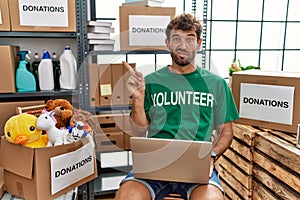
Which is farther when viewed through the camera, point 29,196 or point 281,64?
point 281,64

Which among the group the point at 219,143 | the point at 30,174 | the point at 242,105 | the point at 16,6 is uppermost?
the point at 16,6

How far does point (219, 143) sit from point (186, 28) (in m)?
0.70

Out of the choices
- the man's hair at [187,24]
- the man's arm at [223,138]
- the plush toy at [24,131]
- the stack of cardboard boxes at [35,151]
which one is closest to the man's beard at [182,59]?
the man's hair at [187,24]

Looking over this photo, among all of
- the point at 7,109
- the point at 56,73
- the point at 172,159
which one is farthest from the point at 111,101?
the point at 172,159

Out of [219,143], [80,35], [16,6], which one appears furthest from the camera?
[80,35]

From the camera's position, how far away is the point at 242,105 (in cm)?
200

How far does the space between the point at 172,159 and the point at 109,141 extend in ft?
3.28

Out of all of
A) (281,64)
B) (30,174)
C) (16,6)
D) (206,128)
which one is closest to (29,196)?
(30,174)

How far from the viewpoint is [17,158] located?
1605 mm

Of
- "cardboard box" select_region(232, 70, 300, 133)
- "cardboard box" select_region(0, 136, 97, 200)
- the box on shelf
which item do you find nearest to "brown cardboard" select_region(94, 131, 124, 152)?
the box on shelf

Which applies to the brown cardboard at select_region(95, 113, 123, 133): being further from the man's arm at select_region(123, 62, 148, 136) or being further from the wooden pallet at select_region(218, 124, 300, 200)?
the wooden pallet at select_region(218, 124, 300, 200)

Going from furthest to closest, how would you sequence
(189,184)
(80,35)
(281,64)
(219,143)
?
(281,64)
(80,35)
(219,143)
(189,184)

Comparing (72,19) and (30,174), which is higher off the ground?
(72,19)

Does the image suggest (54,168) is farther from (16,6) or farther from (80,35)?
(16,6)
